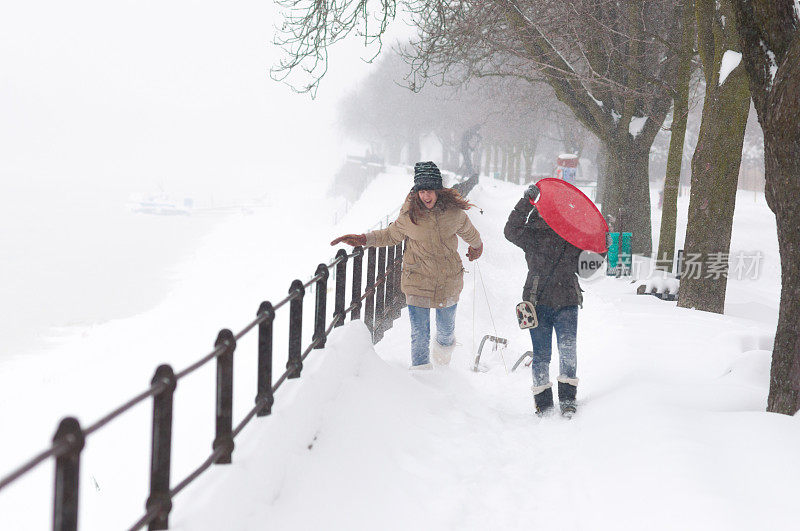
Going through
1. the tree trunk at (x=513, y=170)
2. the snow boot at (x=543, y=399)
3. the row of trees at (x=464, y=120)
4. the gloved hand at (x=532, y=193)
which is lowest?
the snow boot at (x=543, y=399)

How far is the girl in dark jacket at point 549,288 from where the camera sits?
507 centimetres

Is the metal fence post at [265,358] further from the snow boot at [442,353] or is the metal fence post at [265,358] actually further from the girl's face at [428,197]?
the snow boot at [442,353]

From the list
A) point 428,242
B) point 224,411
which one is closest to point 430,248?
point 428,242

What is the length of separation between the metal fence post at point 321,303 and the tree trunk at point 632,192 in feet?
33.3

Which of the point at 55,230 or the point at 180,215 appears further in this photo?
the point at 180,215

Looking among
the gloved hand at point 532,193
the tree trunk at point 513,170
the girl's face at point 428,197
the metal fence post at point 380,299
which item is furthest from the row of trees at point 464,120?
the gloved hand at point 532,193

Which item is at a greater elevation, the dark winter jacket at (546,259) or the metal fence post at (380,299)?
the dark winter jacket at (546,259)

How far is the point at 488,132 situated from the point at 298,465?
39163 millimetres

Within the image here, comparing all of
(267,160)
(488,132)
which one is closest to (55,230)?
(488,132)

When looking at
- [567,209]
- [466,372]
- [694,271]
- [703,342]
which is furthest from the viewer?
[694,271]

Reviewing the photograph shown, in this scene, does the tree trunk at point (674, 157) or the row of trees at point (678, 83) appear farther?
the tree trunk at point (674, 157)

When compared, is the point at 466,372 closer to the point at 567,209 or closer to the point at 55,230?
the point at 567,209

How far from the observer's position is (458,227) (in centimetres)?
581

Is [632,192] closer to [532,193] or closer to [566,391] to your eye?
[566,391]
